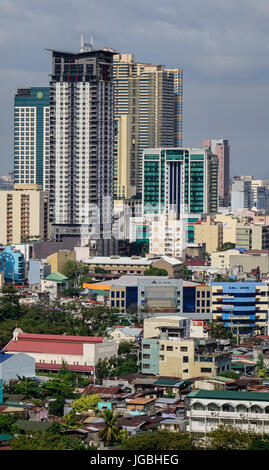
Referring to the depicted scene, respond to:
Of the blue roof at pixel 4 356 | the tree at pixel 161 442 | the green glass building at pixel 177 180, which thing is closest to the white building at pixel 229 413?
the tree at pixel 161 442

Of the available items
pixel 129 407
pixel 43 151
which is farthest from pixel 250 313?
pixel 43 151

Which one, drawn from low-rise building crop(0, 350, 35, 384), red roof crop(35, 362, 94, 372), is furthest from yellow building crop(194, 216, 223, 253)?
low-rise building crop(0, 350, 35, 384)

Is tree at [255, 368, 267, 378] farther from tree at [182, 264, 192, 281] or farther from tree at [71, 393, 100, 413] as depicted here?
tree at [182, 264, 192, 281]

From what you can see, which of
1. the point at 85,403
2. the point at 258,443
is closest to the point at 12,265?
the point at 85,403

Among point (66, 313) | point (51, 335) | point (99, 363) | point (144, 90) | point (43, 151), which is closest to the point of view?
point (99, 363)

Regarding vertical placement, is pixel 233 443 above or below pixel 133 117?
below

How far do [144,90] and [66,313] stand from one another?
5202 centimetres

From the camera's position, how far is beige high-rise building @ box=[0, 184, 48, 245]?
64062 millimetres

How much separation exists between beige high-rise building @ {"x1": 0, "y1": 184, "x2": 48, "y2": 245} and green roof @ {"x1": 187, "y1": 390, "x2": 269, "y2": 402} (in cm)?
3816

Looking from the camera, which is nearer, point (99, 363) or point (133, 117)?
point (99, 363)

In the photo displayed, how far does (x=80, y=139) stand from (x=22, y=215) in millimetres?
5586

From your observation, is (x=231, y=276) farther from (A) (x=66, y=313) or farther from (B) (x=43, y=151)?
(B) (x=43, y=151)

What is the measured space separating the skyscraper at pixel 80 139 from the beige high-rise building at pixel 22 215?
5.62 ft

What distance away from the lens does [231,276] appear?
52.2 meters
